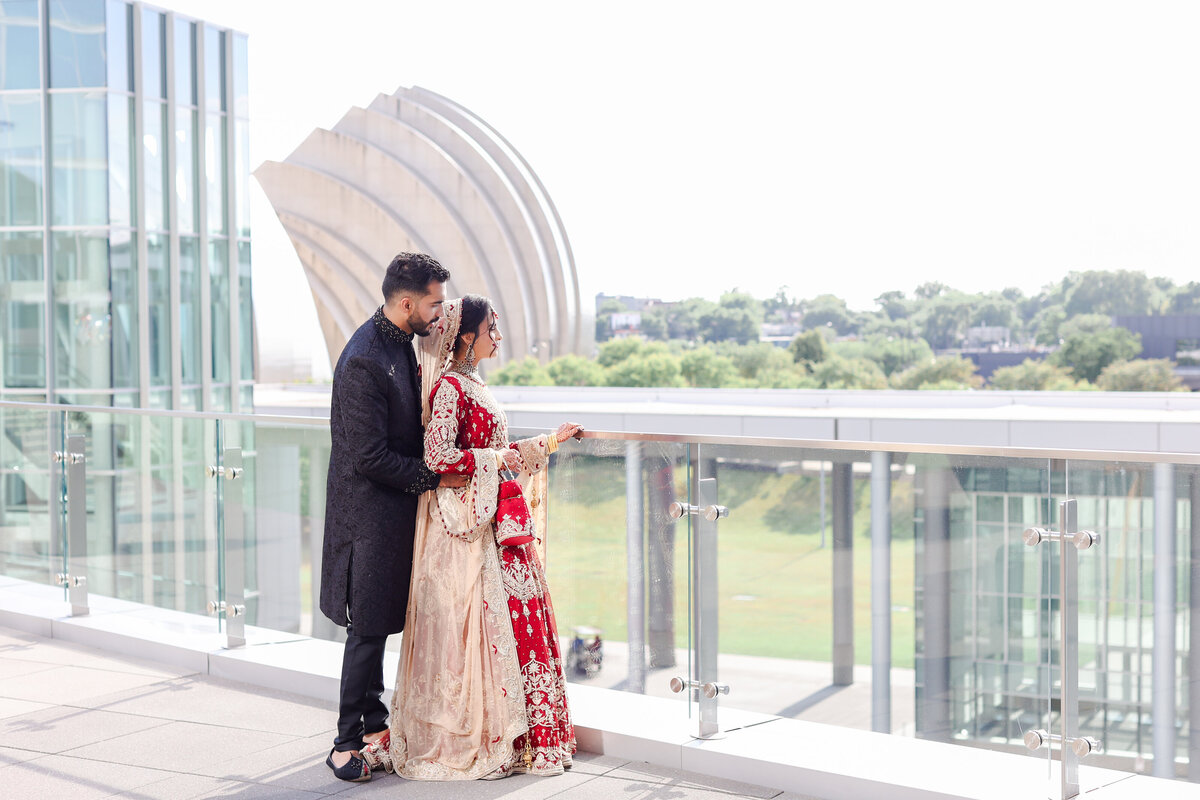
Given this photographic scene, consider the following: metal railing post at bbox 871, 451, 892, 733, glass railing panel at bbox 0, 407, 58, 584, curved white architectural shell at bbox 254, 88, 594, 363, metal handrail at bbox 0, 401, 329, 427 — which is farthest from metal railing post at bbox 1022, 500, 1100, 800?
curved white architectural shell at bbox 254, 88, 594, 363

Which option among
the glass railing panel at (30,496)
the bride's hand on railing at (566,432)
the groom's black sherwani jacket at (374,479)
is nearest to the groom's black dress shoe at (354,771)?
the groom's black sherwani jacket at (374,479)

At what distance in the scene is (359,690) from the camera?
3.74 metres

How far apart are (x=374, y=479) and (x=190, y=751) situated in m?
1.25

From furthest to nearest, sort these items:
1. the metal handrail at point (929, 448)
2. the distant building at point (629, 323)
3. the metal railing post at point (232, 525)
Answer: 1. the distant building at point (629, 323)
2. the metal railing post at point (232, 525)
3. the metal handrail at point (929, 448)

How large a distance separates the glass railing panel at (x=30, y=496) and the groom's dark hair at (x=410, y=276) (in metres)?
3.58

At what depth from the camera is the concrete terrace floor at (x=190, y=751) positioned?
11.6 ft

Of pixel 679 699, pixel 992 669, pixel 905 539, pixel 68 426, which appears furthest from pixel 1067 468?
pixel 68 426

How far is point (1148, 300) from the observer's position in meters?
58.0

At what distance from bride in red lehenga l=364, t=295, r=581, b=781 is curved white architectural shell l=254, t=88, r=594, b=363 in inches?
1469

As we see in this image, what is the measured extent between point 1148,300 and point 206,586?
61019 millimetres

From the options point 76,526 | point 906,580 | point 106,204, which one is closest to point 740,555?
point 906,580

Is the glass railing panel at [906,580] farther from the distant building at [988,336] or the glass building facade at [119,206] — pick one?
the distant building at [988,336]

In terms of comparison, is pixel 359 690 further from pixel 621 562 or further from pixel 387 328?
pixel 387 328

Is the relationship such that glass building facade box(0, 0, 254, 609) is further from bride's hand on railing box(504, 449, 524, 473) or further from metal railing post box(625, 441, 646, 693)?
bride's hand on railing box(504, 449, 524, 473)
